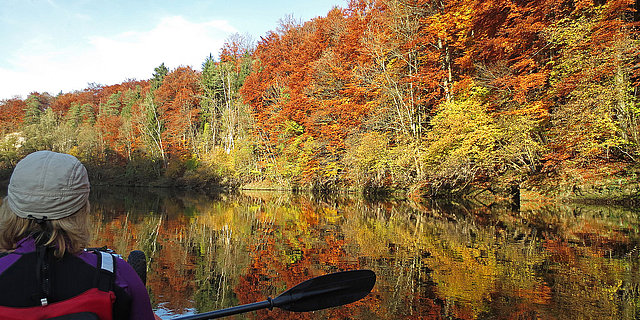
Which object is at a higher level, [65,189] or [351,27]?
[351,27]

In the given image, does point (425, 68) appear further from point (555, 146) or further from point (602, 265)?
point (602, 265)

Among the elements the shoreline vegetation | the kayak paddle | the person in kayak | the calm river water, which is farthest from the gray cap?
the shoreline vegetation

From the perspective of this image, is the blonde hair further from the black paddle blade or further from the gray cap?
the black paddle blade

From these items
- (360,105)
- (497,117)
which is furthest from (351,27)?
(497,117)

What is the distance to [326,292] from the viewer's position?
291cm

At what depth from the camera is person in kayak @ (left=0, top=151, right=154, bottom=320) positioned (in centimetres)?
116

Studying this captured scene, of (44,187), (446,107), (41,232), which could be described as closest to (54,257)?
(41,232)

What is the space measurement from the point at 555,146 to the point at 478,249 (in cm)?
957

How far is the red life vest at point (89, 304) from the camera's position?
3.78ft

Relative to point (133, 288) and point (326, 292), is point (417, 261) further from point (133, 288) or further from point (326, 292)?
point (133, 288)

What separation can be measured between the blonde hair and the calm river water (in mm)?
2908

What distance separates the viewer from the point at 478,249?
6.91m

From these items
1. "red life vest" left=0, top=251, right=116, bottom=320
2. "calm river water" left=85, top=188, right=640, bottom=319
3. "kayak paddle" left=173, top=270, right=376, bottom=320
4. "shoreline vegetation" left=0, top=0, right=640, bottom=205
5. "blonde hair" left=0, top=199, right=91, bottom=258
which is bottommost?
"calm river water" left=85, top=188, right=640, bottom=319

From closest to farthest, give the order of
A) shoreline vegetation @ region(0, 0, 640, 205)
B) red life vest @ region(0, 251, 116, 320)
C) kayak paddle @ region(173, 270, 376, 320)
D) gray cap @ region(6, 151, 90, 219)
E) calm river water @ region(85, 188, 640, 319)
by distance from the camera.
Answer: red life vest @ region(0, 251, 116, 320) < gray cap @ region(6, 151, 90, 219) < kayak paddle @ region(173, 270, 376, 320) < calm river water @ region(85, 188, 640, 319) < shoreline vegetation @ region(0, 0, 640, 205)
